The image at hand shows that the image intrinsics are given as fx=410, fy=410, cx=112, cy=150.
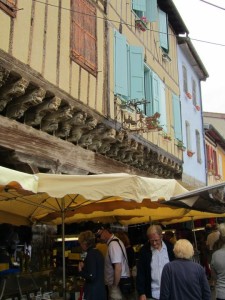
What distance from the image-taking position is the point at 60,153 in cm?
824

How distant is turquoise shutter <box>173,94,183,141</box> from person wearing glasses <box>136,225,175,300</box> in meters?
10.2

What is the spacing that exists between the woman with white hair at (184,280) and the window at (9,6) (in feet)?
15.6

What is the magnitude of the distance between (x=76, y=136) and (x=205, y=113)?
1041 inches

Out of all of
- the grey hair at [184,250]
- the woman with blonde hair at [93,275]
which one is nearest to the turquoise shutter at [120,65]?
the woman with blonde hair at [93,275]

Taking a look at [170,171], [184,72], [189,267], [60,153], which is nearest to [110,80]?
[60,153]

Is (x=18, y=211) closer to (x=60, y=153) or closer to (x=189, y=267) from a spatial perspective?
(x=60, y=153)

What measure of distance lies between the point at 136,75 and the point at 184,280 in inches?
308

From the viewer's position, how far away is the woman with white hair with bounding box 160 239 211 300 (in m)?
3.91

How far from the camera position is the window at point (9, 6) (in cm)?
657

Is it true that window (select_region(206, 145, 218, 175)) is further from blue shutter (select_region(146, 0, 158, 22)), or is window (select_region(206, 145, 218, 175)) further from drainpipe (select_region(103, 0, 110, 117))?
drainpipe (select_region(103, 0, 110, 117))

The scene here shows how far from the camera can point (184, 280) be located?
3914mm

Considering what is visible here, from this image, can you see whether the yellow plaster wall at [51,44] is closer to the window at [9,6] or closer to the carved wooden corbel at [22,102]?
the carved wooden corbel at [22,102]

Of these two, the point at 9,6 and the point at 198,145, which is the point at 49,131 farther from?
the point at 198,145

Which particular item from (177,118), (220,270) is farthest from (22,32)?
(177,118)
